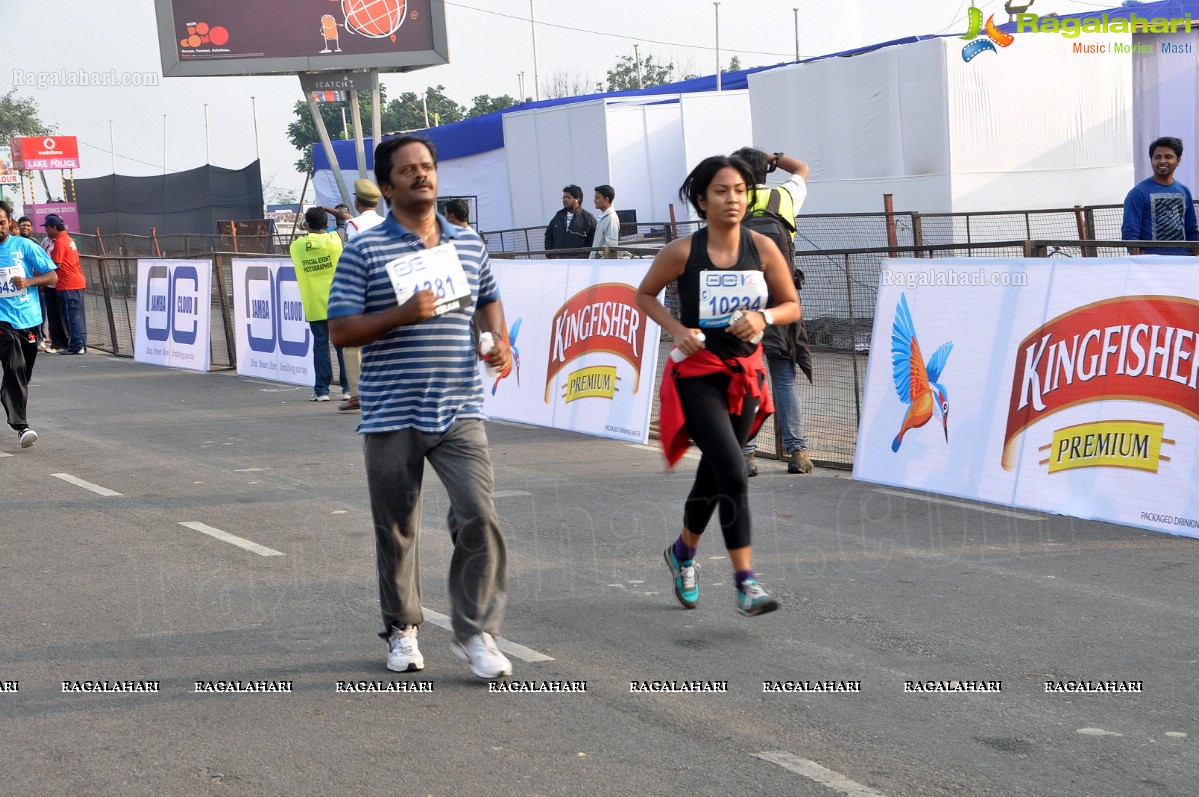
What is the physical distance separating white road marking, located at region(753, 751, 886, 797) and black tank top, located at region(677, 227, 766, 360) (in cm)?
192

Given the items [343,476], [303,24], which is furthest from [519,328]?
[303,24]

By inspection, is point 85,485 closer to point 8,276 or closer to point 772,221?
point 8,276

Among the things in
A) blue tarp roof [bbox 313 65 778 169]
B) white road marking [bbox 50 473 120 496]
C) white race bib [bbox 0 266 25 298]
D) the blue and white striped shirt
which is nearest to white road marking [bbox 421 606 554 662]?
the blue and white striped shirt

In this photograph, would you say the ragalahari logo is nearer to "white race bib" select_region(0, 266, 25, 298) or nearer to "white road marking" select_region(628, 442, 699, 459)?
"white road marking" select_region(628, 442, 699, 459)

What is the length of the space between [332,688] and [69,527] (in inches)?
147

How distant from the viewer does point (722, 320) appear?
5.66 m

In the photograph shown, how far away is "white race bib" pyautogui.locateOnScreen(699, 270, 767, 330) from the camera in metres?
5.65

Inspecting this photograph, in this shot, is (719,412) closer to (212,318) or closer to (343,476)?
(343,476)

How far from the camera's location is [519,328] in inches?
470

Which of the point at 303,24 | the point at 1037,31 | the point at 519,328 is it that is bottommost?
the point at 519,328

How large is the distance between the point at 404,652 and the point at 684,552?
1.39 meters

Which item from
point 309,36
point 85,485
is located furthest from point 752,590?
point 309,36

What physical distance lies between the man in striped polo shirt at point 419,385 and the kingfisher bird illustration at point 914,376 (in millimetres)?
4041

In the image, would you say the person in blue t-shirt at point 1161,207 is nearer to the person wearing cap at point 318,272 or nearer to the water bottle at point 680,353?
the water bottle at point 680,353
